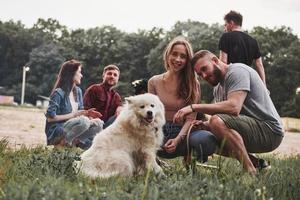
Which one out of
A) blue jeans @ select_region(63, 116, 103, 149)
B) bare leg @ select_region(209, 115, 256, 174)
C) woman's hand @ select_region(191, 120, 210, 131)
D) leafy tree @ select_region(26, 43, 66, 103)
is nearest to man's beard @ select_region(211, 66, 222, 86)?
bare leg @ select_region(209, 115, 256, 174)

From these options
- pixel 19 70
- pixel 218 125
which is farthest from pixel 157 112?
pixel 19 70

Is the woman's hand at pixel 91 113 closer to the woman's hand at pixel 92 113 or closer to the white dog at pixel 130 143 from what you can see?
the woman's hand at pixel 92 113

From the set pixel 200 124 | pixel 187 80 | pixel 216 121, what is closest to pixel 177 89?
pixel 187 80

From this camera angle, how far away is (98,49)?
7581 centimetres

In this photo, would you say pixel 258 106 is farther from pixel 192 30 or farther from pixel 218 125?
pixel 192 30

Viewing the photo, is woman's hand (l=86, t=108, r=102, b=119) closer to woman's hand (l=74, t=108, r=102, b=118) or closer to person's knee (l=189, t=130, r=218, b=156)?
woman's hand (l=74, t=108, r=102, b=118)

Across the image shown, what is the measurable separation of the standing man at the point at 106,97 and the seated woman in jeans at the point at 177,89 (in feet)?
5.64

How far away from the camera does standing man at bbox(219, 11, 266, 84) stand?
737cm

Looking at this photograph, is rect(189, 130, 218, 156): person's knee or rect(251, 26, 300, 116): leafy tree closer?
rect(189, 130, 218, 156): person's knee

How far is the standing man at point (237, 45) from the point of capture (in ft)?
24.2

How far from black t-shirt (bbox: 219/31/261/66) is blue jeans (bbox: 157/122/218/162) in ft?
6.94

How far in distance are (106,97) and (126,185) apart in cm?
384

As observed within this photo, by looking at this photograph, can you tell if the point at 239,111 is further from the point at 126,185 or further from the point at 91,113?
the point at 91,113

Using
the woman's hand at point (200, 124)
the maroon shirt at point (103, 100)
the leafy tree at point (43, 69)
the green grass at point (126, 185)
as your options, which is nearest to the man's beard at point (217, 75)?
the woman's hand at point (200, 124)
